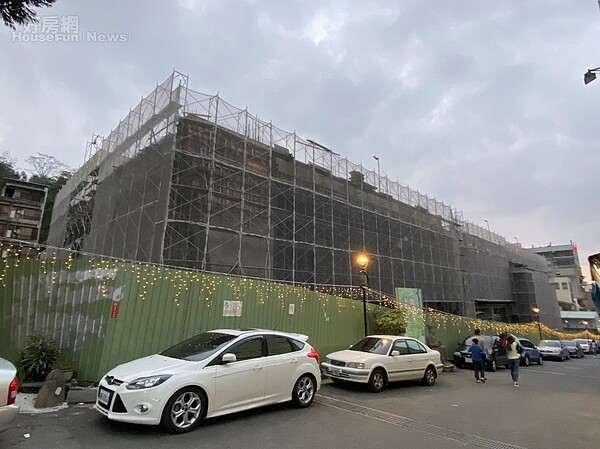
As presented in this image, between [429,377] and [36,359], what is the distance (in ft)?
31.4

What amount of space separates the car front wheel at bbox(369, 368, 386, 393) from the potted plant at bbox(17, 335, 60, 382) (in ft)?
22.5

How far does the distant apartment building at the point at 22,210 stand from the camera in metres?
40.3

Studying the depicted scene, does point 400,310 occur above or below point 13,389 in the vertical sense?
above

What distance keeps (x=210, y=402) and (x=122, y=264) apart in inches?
151

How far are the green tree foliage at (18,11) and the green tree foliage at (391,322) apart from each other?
12765mm

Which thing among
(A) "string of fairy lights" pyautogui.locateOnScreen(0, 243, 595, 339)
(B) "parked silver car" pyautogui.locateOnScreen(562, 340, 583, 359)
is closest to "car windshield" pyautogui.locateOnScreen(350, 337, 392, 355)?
(A) "string of fairy lights" pyautogui.locateOnScreen(0, 243, 595, 339)

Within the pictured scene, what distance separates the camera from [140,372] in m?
5.08

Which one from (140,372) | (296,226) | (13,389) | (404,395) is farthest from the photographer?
(296,226)

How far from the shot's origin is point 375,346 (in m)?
9.71

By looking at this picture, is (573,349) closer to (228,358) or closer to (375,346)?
(375,346)

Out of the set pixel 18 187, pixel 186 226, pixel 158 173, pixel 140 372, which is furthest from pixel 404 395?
pixel 18 187

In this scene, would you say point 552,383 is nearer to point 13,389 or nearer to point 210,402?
point 210,402

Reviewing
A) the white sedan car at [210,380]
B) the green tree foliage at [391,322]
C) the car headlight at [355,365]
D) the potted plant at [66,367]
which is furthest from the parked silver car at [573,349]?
the potted plant at [66,367]

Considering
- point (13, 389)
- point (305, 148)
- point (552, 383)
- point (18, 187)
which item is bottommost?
point (552, 383)
